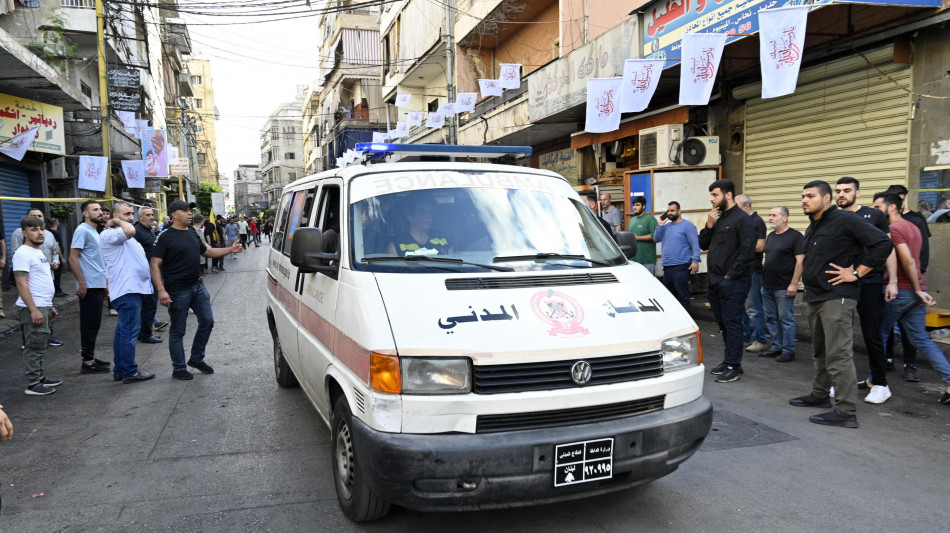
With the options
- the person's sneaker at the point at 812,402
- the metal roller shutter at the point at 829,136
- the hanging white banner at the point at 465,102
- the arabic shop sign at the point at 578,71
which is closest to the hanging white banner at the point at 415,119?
the hanging white banner at the point at 465,102

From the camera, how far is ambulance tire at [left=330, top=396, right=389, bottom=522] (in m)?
3.15

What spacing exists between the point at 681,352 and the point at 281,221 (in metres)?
4.36

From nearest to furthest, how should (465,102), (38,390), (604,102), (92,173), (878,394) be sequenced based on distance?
(878,394) → (38,390) → (604,102) → (92,173) → (465,102)

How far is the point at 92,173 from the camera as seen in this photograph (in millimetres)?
15117

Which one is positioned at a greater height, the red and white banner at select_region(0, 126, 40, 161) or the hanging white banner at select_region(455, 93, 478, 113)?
the hanging white banner at select_region(455, 93, 478, 113)

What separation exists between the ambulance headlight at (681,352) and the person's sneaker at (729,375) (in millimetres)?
3136

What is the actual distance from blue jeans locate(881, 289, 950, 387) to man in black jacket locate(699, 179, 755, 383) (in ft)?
4.45

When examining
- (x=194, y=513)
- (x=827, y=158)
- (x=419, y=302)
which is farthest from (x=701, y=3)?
(x=194, y=513)

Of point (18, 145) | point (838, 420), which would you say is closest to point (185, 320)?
point (838, 420)

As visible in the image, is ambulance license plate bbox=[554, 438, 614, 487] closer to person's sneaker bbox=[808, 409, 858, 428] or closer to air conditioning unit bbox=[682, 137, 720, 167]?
person's sneaker bbox=[808, 409, 858, 428]

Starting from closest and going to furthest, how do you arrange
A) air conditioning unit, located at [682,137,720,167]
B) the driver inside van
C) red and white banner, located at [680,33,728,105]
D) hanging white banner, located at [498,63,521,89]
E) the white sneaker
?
the driver inside van, the white sneaker, red and white banner, located at [680,33,728,105], air conditioning unit, located at [682,137,720,167], hanging white banner, located at [498,63,521,89]

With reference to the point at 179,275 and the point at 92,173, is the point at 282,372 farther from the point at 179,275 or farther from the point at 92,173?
the point at 92,173

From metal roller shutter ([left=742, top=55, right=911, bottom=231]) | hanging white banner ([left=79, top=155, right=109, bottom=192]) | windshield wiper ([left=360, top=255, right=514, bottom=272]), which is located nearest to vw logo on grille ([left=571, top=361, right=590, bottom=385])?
windshield wiper ([left=360, top=255, right=514, bottom=272])

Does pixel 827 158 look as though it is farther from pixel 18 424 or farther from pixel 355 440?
pixel 18 424
